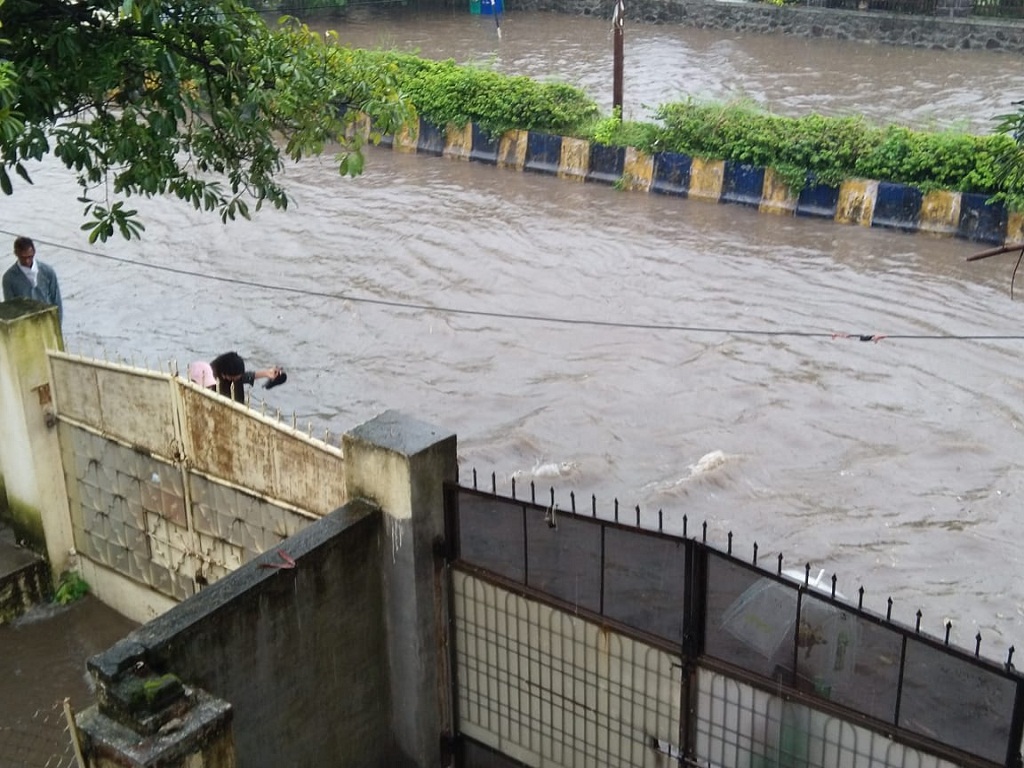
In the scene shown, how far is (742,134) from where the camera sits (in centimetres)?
1518

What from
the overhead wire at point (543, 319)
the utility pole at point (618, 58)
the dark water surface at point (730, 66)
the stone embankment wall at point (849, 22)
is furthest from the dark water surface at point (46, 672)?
the stone embankment wall at point (849, 22)

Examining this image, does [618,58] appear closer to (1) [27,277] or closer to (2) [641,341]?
(2) [641,341]

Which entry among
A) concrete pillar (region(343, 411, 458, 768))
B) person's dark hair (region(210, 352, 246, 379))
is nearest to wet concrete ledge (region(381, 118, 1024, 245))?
person's dark hair (region(210, 352, 246, 379))

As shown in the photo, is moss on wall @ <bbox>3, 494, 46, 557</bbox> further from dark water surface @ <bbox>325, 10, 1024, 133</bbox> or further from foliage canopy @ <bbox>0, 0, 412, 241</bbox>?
dark water surface @ <bbox>325, 10, 1024, 133</bbox>

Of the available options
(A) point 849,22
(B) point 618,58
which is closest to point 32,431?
(B) point 618,58

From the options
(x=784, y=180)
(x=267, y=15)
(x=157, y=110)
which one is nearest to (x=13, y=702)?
(x=157, y=110)

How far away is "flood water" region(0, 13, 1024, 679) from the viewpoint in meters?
8.68

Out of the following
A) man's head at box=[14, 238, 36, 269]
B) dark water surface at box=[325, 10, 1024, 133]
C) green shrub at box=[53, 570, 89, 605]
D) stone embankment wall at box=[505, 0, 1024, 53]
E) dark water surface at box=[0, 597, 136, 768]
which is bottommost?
dark water surface at box=[0, 597, 136, 768]

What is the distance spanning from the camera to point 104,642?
7.43m

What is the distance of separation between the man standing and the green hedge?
14.9 feet

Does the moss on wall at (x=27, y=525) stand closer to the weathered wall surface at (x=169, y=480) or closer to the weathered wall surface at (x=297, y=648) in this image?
the weathered wall surface at (x=169, y=480)

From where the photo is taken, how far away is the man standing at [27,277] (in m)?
9.27

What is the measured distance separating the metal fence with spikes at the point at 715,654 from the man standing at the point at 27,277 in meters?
5.43

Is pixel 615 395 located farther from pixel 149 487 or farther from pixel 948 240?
pixel 948 240
